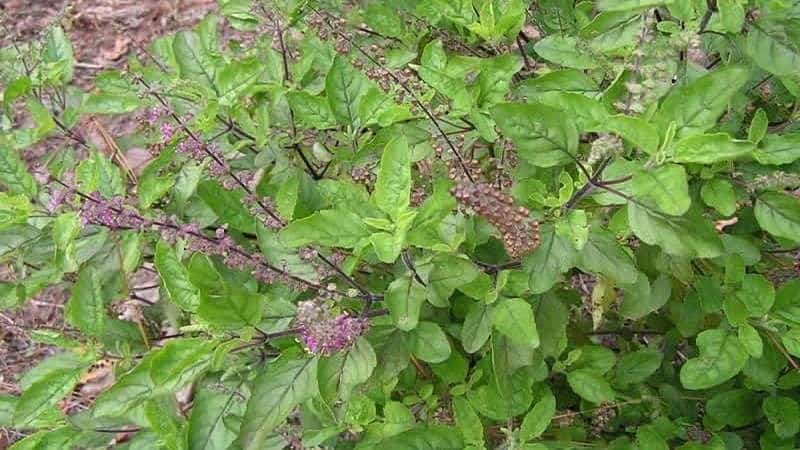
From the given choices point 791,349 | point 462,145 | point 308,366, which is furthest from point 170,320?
point 791,349

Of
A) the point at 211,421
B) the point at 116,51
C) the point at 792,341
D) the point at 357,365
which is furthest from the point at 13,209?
the point at 116,51

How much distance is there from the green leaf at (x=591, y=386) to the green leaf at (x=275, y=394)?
0.72 meters

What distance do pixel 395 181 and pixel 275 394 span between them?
470 millimetres

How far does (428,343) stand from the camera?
1.89 metres

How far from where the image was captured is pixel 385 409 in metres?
2.09

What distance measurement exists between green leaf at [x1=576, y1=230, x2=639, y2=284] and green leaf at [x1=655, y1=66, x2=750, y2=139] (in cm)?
26

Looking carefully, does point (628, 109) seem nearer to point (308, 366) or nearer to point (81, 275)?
point (308, 366)

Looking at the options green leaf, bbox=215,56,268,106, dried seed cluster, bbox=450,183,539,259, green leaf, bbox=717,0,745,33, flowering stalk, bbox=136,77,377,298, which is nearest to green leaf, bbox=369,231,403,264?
dried seed cluster, bbox=450,183,539,259

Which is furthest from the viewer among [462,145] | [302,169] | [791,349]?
[302,169]

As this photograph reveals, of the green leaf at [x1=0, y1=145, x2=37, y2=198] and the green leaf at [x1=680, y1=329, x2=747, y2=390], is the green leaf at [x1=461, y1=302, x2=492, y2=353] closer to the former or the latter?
the green leaf at [x1=680, y1=329, x2=747, y2=390]

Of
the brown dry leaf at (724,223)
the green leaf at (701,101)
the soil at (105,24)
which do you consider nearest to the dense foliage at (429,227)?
the green leaf at (701,101)

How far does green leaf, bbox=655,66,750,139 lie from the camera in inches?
61.2

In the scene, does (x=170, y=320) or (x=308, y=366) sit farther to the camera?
(x=170, y=320)

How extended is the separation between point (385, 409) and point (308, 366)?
15.3 inches
